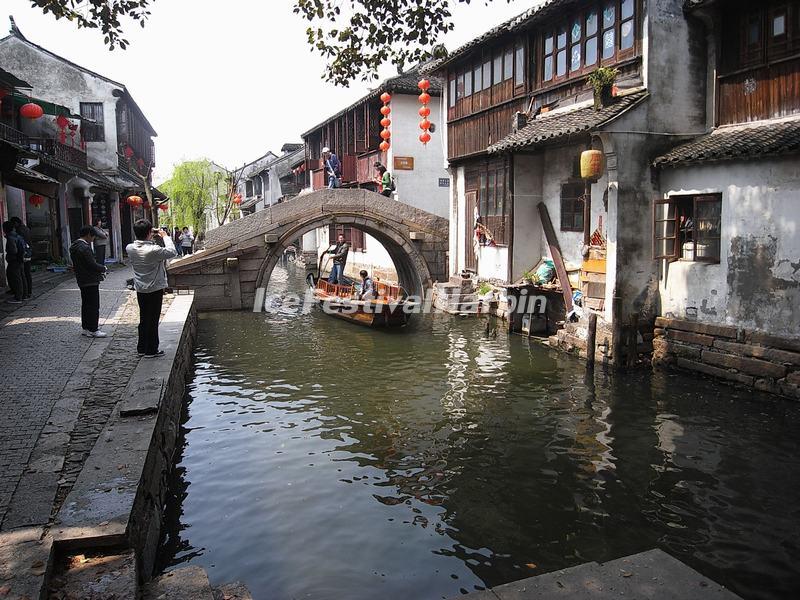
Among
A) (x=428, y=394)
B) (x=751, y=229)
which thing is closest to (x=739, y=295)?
(x=751, y=229)

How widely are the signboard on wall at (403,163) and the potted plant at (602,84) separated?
41.1ft

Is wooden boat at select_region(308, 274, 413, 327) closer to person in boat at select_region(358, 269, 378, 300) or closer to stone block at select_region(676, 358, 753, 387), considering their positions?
person in boat at select_region(358, 269, 378, 300)

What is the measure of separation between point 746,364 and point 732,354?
1.03 feet

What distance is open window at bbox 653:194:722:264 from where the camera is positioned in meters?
10.6

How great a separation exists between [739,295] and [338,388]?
6.33 metres

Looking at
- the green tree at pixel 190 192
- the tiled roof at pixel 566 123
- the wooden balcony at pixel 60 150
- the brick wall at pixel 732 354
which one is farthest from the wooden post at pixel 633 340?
the green tree at pixel 190 192

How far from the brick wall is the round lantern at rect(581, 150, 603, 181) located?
281 centimetres

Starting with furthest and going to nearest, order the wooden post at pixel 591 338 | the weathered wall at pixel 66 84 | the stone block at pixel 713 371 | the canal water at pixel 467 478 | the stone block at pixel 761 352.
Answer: the weathered wall at pixel 66 84
the wooden post at pixel 591 338
the stone block at pixel 713 371
the stone block at pixel 761 352
the canal water at pixel 467 478

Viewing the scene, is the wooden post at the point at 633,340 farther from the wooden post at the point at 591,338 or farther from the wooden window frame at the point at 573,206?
the wooden window frame at the point at 573,206

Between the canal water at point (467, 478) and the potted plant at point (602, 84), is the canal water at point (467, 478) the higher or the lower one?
the lower one

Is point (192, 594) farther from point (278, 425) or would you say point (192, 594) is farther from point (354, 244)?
point (354, 244)

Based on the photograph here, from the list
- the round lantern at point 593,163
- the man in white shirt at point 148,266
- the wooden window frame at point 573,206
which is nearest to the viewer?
the man in white shirt at point 148,266

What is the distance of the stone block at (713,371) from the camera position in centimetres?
985

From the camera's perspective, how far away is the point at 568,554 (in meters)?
5.53
